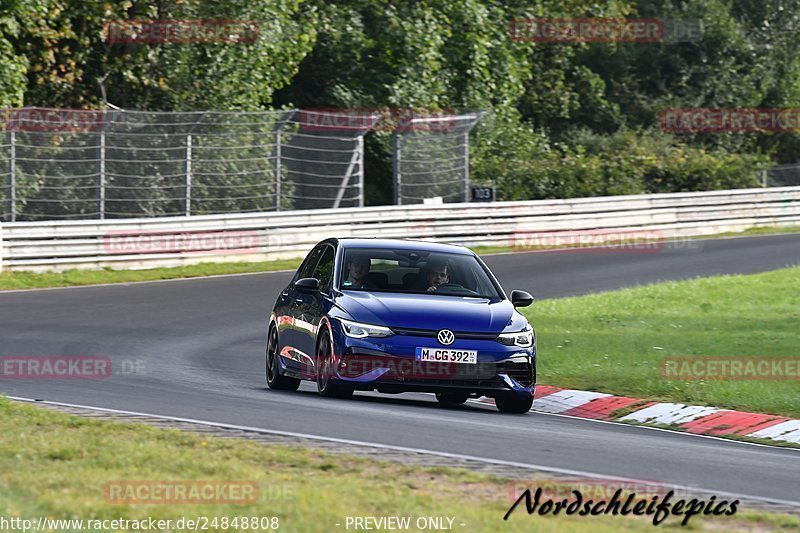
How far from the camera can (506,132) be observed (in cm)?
4000

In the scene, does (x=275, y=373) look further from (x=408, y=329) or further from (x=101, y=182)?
(x=101, y=182)

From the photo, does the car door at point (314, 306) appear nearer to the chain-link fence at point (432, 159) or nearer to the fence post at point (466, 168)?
the chain-link fence at point (432, 159)

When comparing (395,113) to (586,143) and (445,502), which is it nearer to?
(586,143)

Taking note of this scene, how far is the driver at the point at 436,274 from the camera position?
44.9ft

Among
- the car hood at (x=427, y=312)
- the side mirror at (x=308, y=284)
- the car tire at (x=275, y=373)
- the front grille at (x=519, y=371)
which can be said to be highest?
the side mirror at (x=308, y=284)

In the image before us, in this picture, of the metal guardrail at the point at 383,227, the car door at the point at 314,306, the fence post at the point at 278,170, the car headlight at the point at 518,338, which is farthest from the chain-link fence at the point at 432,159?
the car headlight at the point at 518,338

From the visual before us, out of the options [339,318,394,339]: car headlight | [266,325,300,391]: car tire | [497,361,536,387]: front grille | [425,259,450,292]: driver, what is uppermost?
[425,259,450,292]: driver

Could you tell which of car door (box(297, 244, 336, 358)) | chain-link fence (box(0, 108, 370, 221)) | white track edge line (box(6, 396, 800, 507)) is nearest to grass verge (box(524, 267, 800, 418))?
car door (box(297, 244, 336, 358))

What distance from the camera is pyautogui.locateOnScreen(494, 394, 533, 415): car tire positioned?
42.7 ft

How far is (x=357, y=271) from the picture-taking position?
13.6m

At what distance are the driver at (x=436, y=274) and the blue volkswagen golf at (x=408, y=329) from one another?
0.01 m

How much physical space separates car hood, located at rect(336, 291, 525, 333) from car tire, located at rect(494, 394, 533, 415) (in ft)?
2.04

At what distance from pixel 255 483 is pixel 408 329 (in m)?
4.72

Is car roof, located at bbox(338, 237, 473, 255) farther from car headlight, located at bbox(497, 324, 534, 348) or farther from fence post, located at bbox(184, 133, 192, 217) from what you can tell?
fence post, located at bbox(184, 133, 192, 217)
